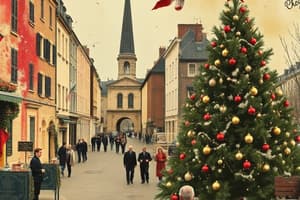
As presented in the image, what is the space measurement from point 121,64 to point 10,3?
11145cm

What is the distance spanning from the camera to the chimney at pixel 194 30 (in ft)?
196

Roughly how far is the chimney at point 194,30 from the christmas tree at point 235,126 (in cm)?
4861

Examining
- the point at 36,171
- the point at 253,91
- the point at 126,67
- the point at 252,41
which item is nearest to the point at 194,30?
the point at 36,171

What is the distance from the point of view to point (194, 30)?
60.8m

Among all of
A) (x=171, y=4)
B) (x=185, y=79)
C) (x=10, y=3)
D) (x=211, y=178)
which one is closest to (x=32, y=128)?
(x=10, y=3)

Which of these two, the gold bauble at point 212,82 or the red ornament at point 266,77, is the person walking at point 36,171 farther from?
the red ornament at point 266,77

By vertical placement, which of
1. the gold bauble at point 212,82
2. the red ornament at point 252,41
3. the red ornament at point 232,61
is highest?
the red ornament at point 252,41

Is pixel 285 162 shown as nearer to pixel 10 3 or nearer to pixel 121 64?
pixel 10 3

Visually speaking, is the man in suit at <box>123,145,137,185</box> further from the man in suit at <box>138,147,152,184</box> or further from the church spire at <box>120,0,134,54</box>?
the church spire at <box>120,0,134,54</box>

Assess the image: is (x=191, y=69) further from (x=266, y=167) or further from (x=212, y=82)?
(x=266, y=167)

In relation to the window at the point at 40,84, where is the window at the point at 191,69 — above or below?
above

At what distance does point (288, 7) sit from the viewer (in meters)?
11.1

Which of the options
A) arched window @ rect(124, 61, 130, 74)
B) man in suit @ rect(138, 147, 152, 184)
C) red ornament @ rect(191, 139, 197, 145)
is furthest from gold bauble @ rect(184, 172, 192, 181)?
arched window @ rect(124, 61, 130, 74)

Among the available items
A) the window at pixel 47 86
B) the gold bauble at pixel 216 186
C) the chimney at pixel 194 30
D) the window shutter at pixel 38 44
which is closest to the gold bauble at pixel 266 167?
the gold bauble at pixel 216 186
